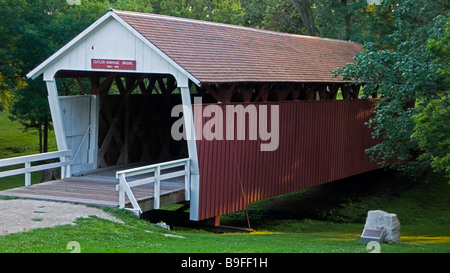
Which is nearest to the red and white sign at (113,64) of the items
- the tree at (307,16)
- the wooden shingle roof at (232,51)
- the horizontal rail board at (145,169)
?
the wooden shingle roof at (232,51)

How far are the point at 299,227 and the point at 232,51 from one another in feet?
18.6

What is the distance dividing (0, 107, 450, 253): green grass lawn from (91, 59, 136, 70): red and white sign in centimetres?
353

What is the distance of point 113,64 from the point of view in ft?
44.5

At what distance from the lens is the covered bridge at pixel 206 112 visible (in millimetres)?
13000

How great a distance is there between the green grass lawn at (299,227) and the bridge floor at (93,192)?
0.74 metres

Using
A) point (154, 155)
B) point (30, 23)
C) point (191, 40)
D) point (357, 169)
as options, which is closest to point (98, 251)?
point (191, 40)

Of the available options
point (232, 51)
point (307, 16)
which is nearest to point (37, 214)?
point (232, 51)

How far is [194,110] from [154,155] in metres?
5.53

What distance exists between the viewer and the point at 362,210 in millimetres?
20750

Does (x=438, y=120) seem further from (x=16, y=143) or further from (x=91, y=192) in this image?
(x=16, y=143)

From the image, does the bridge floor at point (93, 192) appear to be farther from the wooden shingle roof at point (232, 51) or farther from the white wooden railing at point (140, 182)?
the wooden shingle roof at point (232, 51)

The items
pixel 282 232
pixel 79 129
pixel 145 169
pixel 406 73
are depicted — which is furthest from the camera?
pixel 282 232
